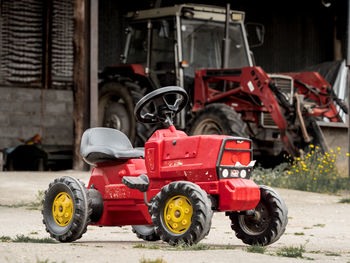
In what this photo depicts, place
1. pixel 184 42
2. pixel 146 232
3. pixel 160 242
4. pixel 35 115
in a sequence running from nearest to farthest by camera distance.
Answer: pixel 160 242, pixel 146 232, pixel 184 42, pixel 35 115

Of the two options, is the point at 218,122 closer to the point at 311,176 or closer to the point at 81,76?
the point at 311,176

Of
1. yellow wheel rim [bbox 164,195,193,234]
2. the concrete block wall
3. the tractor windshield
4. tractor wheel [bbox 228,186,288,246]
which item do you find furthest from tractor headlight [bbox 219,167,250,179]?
the concrete block wall

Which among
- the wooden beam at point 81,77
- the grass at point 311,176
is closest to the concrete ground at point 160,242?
the grass at point 311,176

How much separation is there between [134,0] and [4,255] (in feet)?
47.2

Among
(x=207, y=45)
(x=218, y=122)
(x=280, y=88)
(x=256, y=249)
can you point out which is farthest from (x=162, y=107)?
(x=207, y=45)

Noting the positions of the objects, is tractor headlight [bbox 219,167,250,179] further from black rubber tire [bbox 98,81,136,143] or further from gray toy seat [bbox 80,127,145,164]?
black rubber tire [bbox 98,81,136,143]

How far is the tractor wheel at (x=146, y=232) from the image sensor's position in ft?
23.8

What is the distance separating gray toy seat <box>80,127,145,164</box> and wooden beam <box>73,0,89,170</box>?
6548 millimetres

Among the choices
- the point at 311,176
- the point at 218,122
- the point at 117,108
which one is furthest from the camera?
the point at 117,108

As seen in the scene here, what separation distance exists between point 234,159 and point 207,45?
28.0 feet

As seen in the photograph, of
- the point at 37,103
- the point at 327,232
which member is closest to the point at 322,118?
the point at 37,103

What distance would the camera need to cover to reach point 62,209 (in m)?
7.03

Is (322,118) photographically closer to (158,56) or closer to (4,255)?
(158,56)

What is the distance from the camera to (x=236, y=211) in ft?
21.9
